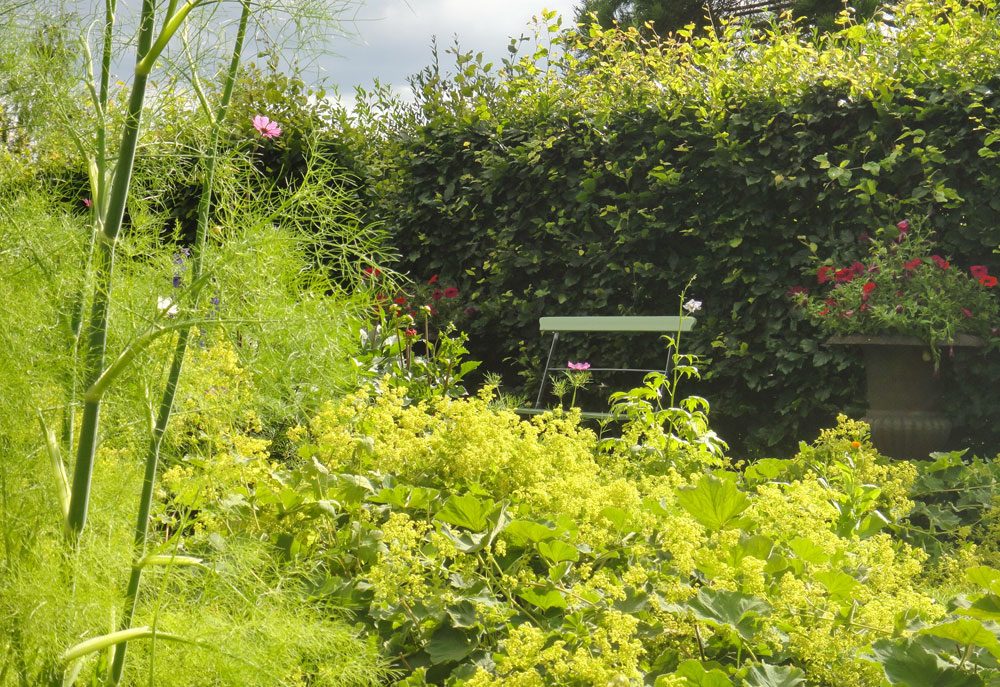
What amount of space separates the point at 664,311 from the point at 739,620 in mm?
4637

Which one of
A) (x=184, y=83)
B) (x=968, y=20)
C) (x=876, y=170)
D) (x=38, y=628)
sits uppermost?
(x=968, y=20)

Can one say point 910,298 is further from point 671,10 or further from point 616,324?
point 671,10

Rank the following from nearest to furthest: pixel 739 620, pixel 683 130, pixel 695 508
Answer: pixel 739 620, pixel 695 508, pixel 683 130

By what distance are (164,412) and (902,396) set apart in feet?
14.9

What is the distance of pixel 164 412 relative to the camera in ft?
4.93

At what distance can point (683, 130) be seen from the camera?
5902mm

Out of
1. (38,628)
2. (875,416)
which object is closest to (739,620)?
(38,628)

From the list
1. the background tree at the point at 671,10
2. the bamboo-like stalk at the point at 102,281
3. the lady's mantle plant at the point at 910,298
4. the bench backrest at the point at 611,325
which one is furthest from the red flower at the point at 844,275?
the background tree at the point at 671,10

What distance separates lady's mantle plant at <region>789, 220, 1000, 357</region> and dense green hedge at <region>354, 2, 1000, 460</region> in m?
0.21

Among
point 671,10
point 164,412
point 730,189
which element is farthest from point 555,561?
point 671,10

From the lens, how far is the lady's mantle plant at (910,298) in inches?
192

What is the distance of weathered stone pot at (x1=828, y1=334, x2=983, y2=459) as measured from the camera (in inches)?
198

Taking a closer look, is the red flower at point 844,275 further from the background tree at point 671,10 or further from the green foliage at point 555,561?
the background tree at point 671,10

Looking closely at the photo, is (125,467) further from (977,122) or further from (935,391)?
(977,122)
